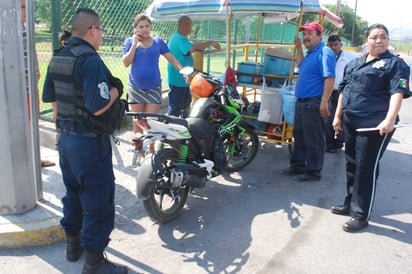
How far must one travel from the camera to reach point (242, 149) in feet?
16.8

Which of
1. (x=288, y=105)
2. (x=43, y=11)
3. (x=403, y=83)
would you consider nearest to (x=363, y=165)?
(x=403, y=83)

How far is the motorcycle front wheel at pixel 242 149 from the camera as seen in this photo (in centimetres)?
501

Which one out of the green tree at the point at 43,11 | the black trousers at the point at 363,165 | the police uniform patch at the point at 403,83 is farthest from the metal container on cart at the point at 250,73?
the green tree at the point at 43,11

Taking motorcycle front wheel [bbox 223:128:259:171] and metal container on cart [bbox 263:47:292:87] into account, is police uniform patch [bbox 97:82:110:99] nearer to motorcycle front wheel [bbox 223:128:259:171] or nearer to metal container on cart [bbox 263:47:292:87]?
motorcycle front wheel [bbox 223:128:259:171]

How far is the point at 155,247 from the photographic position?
131 inches

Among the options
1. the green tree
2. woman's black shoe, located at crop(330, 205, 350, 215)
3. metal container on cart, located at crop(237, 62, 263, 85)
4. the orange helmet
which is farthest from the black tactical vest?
the green tree

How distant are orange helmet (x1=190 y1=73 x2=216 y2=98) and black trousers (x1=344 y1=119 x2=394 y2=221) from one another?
1.52 meters

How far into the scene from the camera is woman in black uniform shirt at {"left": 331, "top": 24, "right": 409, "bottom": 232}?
338cm

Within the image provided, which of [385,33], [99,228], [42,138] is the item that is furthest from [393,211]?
[42,138]

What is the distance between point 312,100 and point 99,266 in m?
3.17

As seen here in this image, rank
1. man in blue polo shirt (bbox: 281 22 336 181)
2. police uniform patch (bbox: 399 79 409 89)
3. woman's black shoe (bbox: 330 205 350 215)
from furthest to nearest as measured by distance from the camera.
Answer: man in blue polo shirt (bbox: 281 22 336 181) → woman's black shoe (bbox: 330 205 350 215) → police uniform patch (bbox: 399 79 409 89)

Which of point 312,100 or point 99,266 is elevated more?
point 312,100

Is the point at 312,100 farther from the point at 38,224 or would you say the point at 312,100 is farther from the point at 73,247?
the point at 38,224

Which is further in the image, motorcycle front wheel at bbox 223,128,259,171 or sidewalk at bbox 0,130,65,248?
motorcycle front wheel at bbox 223,128,259,171
